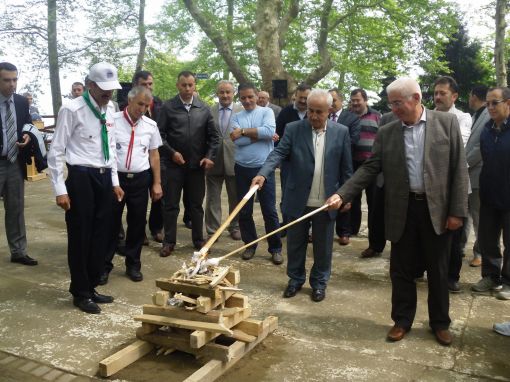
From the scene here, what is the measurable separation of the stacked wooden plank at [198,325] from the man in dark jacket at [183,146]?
8.32ft

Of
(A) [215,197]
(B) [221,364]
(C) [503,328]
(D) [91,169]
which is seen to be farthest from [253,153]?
(C) [503,328]

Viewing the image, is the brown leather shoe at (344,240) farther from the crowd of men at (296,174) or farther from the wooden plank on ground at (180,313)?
the wooden plank on ground at (180,313)

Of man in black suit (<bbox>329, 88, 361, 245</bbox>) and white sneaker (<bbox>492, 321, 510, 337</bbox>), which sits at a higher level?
man in black suit (<bbox>329, 88, 361, 245</bbox>)

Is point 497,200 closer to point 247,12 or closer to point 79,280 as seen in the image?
point 79,280

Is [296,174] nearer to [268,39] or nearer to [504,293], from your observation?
[504,293]

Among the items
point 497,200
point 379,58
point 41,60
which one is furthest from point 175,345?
point 379,58

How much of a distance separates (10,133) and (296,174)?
3037mm

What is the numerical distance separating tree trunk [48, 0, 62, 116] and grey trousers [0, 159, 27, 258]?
1295cm

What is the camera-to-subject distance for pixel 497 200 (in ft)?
15.8

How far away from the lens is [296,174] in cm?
477

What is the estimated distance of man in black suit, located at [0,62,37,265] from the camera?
5301mm

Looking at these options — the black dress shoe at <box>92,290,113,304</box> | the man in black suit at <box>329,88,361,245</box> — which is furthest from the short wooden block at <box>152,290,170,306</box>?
the man in black suit at <box>329,88,361,245</box>

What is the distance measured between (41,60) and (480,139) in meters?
17.3

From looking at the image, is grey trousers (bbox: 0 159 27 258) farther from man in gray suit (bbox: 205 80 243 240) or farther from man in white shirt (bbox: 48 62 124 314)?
man in gray suit (bbox: 205 80 243 240)
